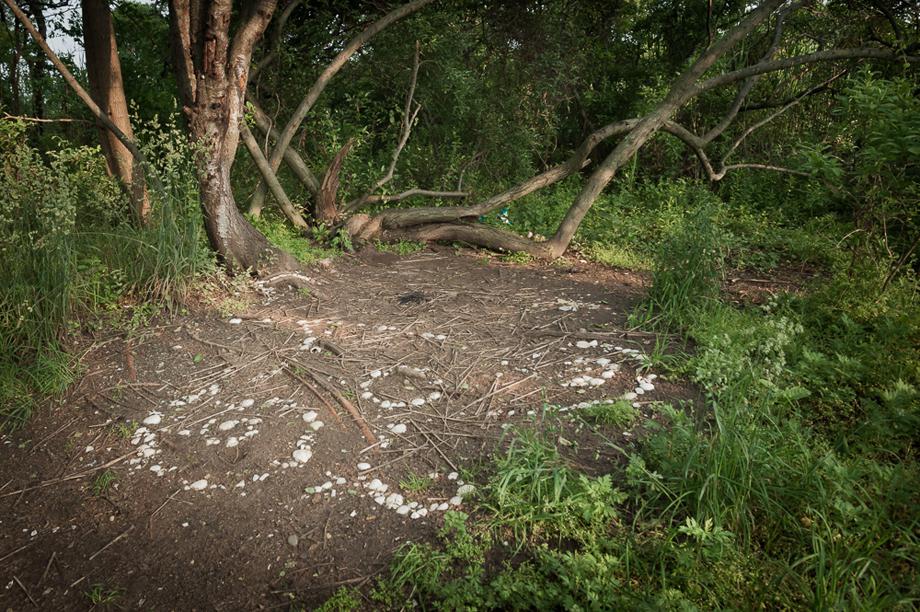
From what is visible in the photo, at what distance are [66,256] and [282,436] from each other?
6.92 feet

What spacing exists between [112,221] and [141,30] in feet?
18.4

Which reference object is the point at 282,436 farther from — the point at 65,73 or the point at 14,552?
the point at 65,73

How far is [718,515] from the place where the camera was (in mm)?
2201

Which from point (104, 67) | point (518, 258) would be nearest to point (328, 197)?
point (518, 258)

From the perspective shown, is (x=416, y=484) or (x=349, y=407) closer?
(x=416, y=484)

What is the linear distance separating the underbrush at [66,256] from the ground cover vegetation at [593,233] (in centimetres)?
2

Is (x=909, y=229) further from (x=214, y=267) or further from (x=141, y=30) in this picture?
(x=141, y=30)

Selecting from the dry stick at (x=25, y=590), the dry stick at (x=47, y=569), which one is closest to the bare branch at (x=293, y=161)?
the dry stick at (x=47, y=569)

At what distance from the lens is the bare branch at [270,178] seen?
600 cm

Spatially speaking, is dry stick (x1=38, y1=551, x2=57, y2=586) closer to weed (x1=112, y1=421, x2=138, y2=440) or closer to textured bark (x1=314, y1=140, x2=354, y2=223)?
weed (x1=112, y1=421, x2=138, y2=440)

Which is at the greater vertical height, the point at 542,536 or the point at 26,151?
the point at 26,151

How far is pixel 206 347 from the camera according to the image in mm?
4043

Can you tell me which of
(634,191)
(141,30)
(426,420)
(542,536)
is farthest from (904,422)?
(141,30)

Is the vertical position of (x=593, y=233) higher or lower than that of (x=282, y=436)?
higher
